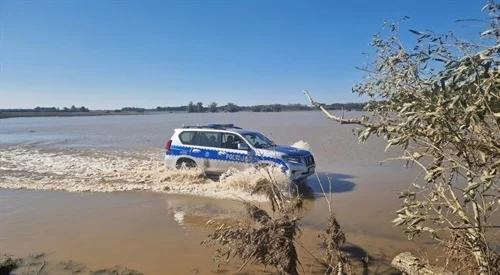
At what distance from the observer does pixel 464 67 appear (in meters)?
2.42

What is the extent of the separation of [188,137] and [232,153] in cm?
180

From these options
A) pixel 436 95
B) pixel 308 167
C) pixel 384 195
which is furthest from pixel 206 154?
pixel 436 95

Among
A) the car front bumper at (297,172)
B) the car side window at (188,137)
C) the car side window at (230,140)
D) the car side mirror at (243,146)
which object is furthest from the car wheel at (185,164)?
the car front bumper at (297,172)

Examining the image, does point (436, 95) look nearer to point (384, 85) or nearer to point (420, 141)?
point (420, 141)

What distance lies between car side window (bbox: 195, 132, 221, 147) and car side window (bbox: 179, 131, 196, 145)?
0.15m

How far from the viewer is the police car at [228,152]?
11992 millimetres

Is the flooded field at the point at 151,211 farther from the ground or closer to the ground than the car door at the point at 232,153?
closer to the ground

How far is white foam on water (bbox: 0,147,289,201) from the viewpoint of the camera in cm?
1204

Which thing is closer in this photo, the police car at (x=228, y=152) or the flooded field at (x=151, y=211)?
the flooded field at (x=151, y=211)

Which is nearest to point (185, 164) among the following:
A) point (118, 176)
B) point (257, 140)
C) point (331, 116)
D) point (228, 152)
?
point (228, 152)

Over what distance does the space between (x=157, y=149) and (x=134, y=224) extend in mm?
14687

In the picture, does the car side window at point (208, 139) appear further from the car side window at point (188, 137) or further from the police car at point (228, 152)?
the car side window at point (188, 137)

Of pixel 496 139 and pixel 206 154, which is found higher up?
pixel 496 139

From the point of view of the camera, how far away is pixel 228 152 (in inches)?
513
